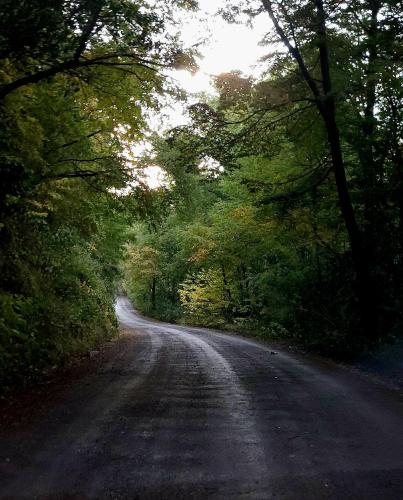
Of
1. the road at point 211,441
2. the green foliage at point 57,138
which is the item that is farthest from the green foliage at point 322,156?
the road at point 211,441

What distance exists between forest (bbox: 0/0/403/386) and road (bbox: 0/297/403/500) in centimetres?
274

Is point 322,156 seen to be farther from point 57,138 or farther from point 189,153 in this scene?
point 57,138

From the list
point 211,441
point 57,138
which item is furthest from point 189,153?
point 211,441

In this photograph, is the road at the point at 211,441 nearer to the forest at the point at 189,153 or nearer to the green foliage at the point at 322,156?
the forest at the point at 189,153

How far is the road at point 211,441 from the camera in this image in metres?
4.07

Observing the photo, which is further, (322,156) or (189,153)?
(322,156)

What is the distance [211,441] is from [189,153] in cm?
790

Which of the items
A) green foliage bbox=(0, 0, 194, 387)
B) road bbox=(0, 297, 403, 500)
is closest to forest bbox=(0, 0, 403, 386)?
green foliage bbox=(0, 0, 194, 387)

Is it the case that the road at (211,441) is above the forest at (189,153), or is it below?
below

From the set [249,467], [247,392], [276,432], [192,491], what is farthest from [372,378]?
[192,491]

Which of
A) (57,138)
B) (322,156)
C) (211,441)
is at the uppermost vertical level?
(322,156)

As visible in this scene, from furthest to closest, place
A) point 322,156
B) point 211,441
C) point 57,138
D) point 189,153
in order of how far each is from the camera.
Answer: point 322,156, point 189,153, point 57,138, point 211,441

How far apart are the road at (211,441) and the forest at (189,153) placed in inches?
108

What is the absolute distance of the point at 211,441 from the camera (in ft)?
17.2
